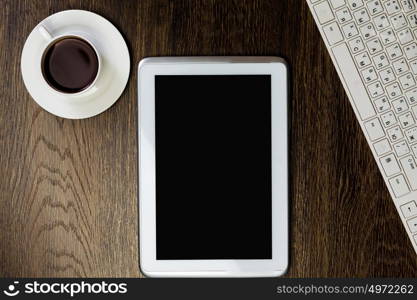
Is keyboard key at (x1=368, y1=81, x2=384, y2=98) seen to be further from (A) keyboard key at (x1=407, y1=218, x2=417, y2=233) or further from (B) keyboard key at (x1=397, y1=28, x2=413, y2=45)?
(A) keyboard key at (x1=407, y1=218, x2=417, y2=233)

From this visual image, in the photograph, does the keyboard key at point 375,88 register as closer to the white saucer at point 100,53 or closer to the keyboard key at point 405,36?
the keyboard key at point 405,36

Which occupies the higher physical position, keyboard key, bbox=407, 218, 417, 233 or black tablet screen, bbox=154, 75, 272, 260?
black tablet screen, bbox=154, 75, 272, 260

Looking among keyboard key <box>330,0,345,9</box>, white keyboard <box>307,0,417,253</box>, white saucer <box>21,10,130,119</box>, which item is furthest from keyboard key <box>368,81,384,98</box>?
white saucer <box>21,10,130,119</box>

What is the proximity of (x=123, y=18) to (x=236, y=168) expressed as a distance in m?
0.24

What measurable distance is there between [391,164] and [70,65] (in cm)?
41

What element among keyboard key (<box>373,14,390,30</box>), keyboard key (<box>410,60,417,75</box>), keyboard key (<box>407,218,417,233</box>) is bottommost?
keyboard key (<box>407,218,417,233</box>)

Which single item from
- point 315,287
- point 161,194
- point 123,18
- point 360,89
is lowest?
point 315,287

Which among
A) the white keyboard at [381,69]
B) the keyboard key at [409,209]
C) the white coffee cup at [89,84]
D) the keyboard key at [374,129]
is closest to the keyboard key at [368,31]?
the white keyboard at [381,69]

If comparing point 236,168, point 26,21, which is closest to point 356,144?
point 236,168

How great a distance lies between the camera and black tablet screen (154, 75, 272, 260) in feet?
2.02

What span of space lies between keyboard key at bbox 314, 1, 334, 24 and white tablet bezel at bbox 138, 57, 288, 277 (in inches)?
2.9

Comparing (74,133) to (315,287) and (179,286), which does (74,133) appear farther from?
(315,287)

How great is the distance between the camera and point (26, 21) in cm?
62

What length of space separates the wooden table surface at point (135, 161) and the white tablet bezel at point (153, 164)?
0.01m
